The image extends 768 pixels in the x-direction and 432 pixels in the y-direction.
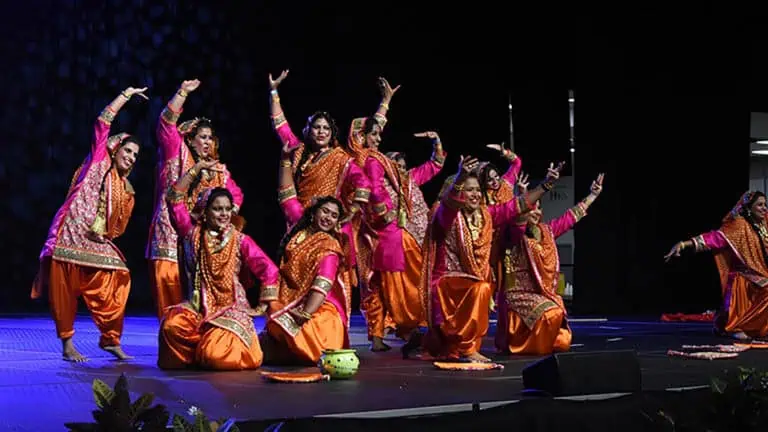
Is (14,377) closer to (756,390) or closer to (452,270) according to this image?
(452,270)

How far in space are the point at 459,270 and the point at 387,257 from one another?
957 millimetres

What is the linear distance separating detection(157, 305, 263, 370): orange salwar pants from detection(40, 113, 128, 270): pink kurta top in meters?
0.50

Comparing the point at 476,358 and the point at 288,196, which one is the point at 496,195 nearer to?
the point at 288,196

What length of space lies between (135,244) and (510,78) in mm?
3121

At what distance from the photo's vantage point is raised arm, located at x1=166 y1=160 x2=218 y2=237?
16.8ft

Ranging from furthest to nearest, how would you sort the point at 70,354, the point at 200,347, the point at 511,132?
the point at 511,132
the point at 70,354
the point at 200,347

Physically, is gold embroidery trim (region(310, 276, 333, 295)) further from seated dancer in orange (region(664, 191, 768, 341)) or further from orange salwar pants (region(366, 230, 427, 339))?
seated dancer in orange (region(664, 191, 768, 341))

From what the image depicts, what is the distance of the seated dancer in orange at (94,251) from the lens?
5.18m

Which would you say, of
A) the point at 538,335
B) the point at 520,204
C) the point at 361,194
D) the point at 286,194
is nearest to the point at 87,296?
the point at 286,194

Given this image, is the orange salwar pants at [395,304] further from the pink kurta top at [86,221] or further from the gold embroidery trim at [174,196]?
the pink kurta top at [86,221]

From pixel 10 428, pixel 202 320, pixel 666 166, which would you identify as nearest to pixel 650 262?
pixel 666 166

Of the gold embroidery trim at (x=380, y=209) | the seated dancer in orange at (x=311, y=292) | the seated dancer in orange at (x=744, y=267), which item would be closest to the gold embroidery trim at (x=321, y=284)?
the seated dancer in orange at (x=311, y=292)

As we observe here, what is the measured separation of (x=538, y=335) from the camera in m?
5.69

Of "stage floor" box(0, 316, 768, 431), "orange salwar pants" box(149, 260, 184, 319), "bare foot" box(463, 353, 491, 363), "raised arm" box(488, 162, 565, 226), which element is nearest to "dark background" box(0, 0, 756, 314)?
"stage floor" box(0, 316, 768, 431)
